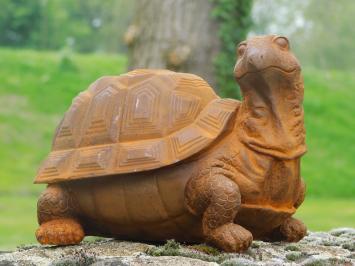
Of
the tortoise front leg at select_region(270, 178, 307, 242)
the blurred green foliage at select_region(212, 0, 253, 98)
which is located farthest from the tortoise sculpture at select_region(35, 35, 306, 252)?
the blurred green foliage at select_region(212, 0, 253, 98)

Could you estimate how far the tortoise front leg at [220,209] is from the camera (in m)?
3.09

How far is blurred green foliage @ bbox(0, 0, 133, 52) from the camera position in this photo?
99.1 ft

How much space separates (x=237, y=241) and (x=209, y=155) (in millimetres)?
372

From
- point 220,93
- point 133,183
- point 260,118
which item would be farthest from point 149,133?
point 220,93

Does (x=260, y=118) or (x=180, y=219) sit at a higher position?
(x=260, y=118)

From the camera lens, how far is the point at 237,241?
3078mm

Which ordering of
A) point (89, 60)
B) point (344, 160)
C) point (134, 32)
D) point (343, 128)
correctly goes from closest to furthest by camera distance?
point (134, 32) < point (344, 160) < point (343, 128) < point (89, 60)

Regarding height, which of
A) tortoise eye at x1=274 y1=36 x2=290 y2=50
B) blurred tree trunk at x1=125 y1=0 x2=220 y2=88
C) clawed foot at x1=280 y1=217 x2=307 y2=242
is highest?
blurred tree trunk at x1=125 y1=0 x2=220 y2=88

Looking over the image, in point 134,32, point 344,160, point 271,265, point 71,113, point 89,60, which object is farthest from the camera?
point 89,60

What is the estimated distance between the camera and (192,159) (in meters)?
3.21

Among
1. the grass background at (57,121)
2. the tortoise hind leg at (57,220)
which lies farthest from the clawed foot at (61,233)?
the grass background at (57,121)

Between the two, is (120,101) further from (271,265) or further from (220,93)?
(220,93)

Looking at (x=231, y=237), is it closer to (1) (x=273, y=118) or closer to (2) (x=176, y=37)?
(1) (x=273, y=118)

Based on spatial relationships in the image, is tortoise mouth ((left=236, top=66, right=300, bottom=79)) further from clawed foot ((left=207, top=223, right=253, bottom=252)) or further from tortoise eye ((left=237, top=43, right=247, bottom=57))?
clawed foot ((left=207, top=223, right=253, bottom=252))
